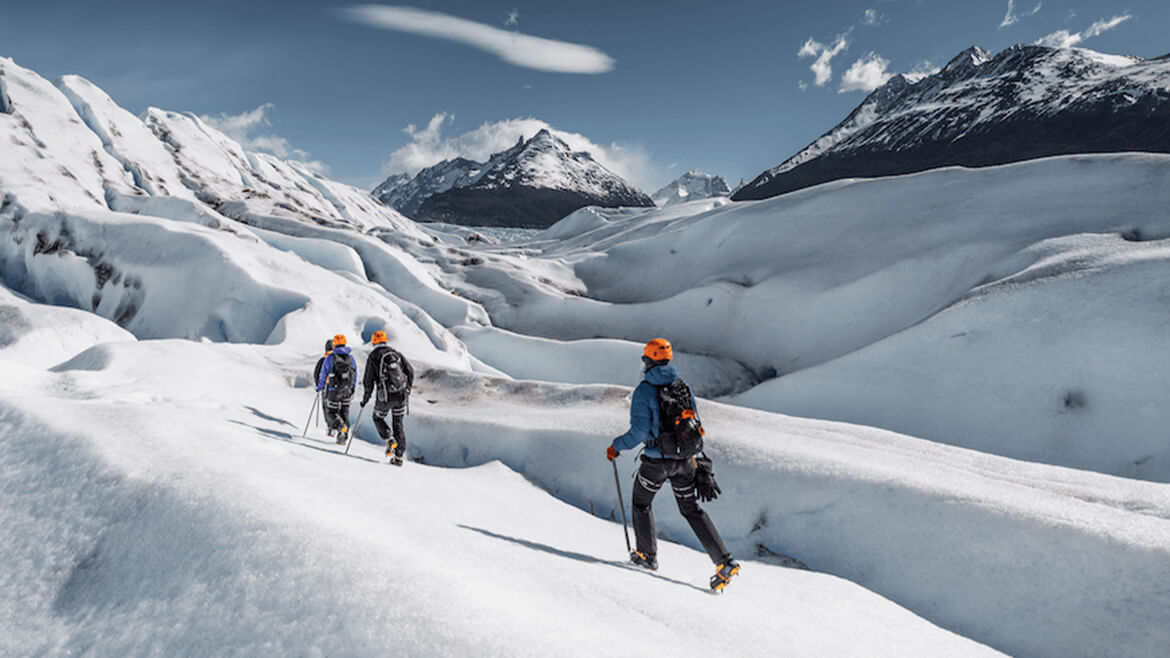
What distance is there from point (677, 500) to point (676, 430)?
774 millimetres

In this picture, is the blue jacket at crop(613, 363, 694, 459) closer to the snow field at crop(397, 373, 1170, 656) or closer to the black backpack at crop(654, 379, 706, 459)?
the black backpack at crop(654, 379, 706, 459)

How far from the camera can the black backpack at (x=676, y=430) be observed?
5609 mm

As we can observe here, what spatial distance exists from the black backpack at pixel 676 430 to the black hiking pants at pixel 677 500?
16 centimetres

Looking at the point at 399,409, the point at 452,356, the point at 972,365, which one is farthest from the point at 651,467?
the point at 452,356

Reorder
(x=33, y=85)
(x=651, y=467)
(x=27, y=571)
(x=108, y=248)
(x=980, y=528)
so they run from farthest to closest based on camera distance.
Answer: (x=33, y=85) → (x=108, y=248) → (x=980, y=528) → (x=651, y=467) → (x=27, y=571)

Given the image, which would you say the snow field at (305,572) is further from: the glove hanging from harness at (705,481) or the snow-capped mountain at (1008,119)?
the snow-capped mountain at (1008,119)

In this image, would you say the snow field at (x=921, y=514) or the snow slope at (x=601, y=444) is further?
→ the snow field at (x=921, y=514)

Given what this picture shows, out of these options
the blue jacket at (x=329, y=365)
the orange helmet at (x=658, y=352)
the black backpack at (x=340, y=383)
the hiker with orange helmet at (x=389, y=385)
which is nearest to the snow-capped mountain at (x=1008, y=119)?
the orange helmet at (x=658, y=352)

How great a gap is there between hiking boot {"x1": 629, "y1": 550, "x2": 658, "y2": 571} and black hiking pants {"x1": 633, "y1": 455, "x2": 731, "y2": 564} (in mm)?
45

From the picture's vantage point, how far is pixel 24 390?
28.1ft

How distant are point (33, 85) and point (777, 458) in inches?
2252

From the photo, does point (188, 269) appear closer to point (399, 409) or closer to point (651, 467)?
point (399, 409)

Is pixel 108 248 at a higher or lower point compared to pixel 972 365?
lower

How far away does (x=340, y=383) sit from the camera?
36.2 feet
